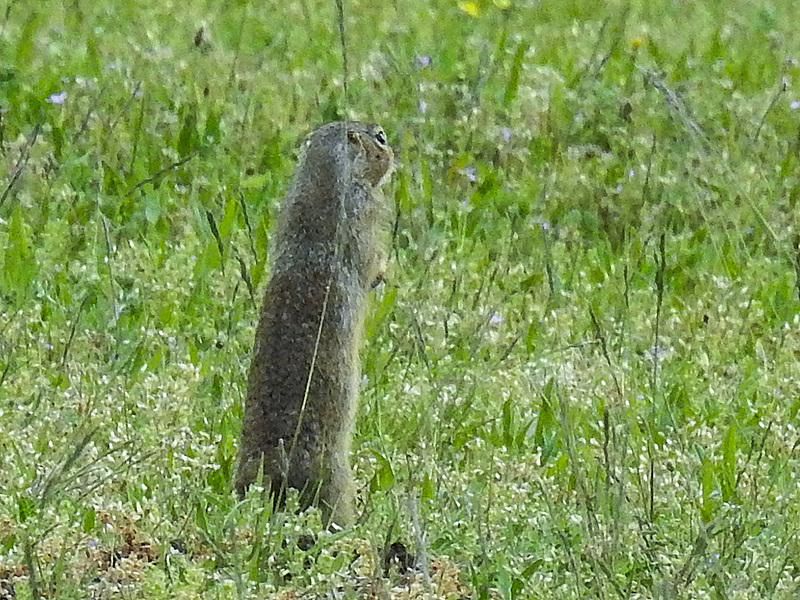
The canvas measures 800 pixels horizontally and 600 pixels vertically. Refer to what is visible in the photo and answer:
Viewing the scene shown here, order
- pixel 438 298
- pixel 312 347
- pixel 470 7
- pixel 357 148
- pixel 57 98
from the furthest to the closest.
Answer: pixel 470 7, pixel 57 98, pixel 438 298, pixel 357 148, pixel 312 347

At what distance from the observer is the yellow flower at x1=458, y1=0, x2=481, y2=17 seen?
9.48m

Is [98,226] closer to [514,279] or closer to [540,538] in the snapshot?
[514,279]

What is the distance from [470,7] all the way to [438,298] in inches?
166

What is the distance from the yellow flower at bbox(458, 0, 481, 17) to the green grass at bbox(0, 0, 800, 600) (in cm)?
7

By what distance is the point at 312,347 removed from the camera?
13.3 ft

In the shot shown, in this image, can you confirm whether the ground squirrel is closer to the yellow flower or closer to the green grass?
the green grass

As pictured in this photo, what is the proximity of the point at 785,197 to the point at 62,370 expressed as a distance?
3.50m

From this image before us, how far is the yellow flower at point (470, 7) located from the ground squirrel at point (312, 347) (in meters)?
5.11

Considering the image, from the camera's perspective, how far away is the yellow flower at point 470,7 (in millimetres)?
9484

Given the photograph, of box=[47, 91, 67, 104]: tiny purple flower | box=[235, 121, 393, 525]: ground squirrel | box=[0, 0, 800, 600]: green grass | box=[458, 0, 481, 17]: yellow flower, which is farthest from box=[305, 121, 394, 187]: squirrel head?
box=[458, 0, 481, 17]: yellow flower

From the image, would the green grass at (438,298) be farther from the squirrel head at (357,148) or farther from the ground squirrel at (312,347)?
the squirrel head at (357,148)

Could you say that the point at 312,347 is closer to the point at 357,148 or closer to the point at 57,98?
the point at 357,148

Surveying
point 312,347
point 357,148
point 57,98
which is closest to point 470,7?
point 57,98

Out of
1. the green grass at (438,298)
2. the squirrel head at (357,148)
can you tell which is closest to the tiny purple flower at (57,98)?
the green grass at (438,298)
